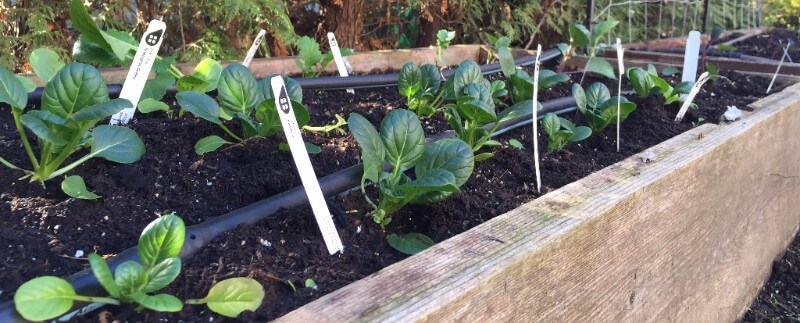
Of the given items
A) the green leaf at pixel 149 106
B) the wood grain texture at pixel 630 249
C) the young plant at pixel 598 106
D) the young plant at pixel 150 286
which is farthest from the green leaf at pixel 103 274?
the young plant at pixel 598 106

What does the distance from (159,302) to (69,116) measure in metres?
0.53

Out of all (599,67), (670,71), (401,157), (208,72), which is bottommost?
(670,71)

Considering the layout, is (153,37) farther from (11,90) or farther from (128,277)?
(128,277)

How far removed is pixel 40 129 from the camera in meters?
1.04

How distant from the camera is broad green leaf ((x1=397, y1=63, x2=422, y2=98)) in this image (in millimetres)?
1774

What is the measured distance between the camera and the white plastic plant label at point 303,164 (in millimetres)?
971

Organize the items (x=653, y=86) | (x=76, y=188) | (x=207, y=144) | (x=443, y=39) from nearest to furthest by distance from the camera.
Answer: (x=76, y=188)
(x=207, y=144)
(x=653, y=86)
(x=443, y=39)

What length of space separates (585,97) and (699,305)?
2.27ft

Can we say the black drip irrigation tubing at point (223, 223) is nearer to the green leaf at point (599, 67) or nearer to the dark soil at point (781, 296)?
the green leaf at point (599, 67)

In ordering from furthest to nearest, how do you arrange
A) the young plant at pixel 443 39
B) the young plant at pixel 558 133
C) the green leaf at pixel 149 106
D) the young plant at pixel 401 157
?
the young plant at pixel 443 39, the young plant at pixel 558 133, the green leaf at pixel 149 106, the young plant at pixel 401 157

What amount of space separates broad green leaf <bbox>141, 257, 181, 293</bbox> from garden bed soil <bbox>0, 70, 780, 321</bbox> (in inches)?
1.5

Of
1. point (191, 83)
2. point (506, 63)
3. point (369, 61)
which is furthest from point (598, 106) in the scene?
point (191, 83)

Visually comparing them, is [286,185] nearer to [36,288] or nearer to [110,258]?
[110,258]

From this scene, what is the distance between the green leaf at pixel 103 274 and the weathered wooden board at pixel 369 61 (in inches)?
49.0
